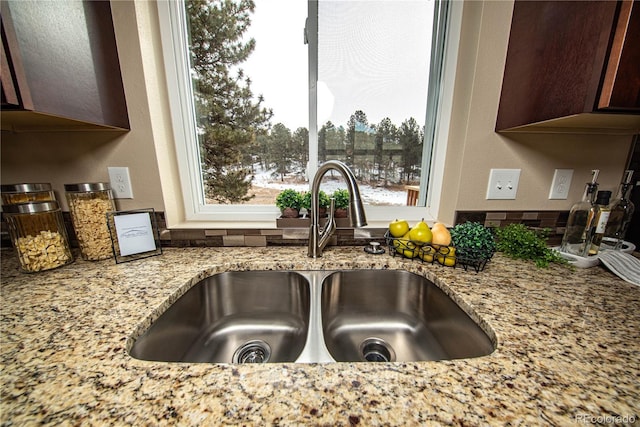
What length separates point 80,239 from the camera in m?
0.79

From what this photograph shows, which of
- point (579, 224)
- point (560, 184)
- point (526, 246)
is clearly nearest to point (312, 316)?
point (526, 246)

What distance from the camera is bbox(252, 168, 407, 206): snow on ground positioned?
1056 mm

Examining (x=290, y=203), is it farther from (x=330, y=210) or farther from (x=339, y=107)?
(x=339, y=107)

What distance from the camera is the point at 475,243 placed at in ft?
2.38

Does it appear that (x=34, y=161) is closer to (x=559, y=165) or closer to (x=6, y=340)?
(x=6, y=340)

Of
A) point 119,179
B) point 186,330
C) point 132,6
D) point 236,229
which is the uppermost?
point 132,6

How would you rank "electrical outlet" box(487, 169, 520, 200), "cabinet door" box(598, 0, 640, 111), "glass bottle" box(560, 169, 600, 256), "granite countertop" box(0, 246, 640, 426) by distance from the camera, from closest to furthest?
"granite countertop" box(0, 246, 640, 426)
"cabinet door" box(598, 0, 640, 111)
"glass bottle" box(560, 169, 600, 256)
"electrical outlet" box(487, 169, 520, 200)

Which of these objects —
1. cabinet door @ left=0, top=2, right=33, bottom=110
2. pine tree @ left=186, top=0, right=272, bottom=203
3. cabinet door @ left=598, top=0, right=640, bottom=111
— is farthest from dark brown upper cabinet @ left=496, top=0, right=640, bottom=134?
cabinet door @ left=0, top=2, right=33, bottom=110

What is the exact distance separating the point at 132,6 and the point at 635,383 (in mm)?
1546

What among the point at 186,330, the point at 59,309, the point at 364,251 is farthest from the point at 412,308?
the point at 59,309

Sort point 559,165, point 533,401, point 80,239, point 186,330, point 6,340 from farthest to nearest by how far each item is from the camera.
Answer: point 559,165 < point 80,239 < point 186,330 < point 6,340 < point 533,401

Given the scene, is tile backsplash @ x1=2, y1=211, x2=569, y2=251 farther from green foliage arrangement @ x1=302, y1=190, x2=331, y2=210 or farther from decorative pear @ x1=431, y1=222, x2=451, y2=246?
decorative pear @ x1=431, y1=222, x2=451, y2=246

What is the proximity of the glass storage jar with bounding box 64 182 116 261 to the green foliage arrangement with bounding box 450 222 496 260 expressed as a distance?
4.00ft

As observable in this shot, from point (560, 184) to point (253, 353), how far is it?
→ 1340 millimetres
